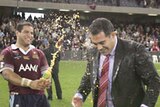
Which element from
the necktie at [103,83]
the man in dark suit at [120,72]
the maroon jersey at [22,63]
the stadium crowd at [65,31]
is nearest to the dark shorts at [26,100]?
the maroon jersey at [22,63]

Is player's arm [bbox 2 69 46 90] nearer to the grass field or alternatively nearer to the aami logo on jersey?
the aami logo on jersey

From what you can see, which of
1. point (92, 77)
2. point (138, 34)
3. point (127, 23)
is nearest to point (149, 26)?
point (127, 23)

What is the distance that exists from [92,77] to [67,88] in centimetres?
1287

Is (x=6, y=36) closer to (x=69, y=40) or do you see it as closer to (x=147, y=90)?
(x=69, y=40)

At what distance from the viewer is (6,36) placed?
31.8m

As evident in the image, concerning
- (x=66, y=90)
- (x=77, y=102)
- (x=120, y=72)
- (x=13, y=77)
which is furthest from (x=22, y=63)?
(x=66, y=90)

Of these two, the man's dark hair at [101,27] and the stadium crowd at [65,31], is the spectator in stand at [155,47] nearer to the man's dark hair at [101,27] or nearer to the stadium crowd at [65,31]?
the stadium crowd at [65,31]

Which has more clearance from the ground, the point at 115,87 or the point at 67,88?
the point at 115,87

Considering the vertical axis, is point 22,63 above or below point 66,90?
above

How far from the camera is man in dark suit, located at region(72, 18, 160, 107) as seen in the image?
4723 mm

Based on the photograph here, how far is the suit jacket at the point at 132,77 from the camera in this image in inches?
188

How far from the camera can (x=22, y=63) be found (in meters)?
7.15

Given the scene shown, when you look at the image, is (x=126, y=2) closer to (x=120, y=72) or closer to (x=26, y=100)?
(x=26, y=100)

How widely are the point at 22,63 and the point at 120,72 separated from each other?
2606 mm
